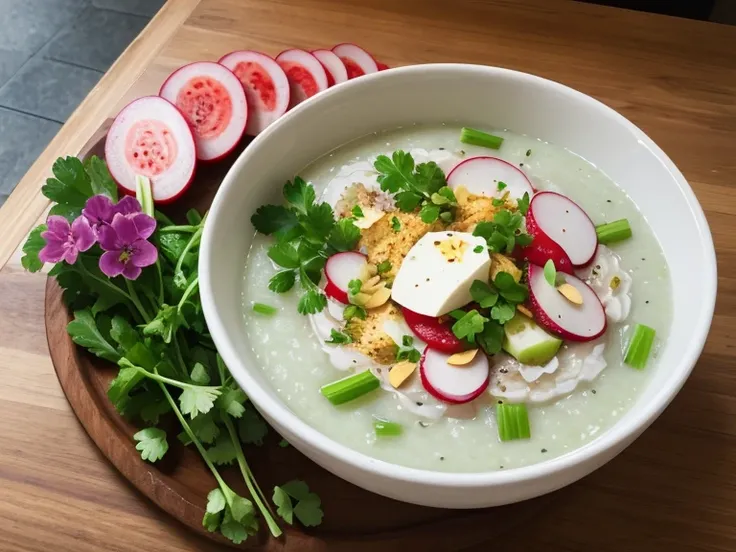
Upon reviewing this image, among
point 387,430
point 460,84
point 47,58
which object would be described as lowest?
point 47,58

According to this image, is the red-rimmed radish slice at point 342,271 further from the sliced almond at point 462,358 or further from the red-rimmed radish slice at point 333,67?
the red-rimmed radish slice at point 333,67

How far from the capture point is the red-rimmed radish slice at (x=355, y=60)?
1.63 m

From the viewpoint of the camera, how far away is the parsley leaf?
1.06 metres

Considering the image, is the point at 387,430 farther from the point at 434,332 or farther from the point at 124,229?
the point at 124,229

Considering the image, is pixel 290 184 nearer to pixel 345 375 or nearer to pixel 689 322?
pixel 345 375

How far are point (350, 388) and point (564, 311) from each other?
33 cm

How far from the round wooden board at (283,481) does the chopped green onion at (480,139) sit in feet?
2.09

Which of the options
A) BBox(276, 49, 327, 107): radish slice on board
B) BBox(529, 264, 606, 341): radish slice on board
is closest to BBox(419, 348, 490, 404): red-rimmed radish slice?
BBox(529, 264, 606, 341): radish slice on board

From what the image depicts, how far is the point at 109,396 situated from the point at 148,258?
228 millimetres

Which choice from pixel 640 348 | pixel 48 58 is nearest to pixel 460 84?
pixel 640 348

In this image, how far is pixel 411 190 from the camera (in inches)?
48.9

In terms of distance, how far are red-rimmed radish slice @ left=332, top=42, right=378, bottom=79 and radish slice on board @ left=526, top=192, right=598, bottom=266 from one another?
60cm

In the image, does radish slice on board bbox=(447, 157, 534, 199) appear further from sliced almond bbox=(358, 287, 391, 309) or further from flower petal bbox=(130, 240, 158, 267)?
flower petal bbox=(130, 240, 158, 267)

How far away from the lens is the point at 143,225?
1209 millimetres
